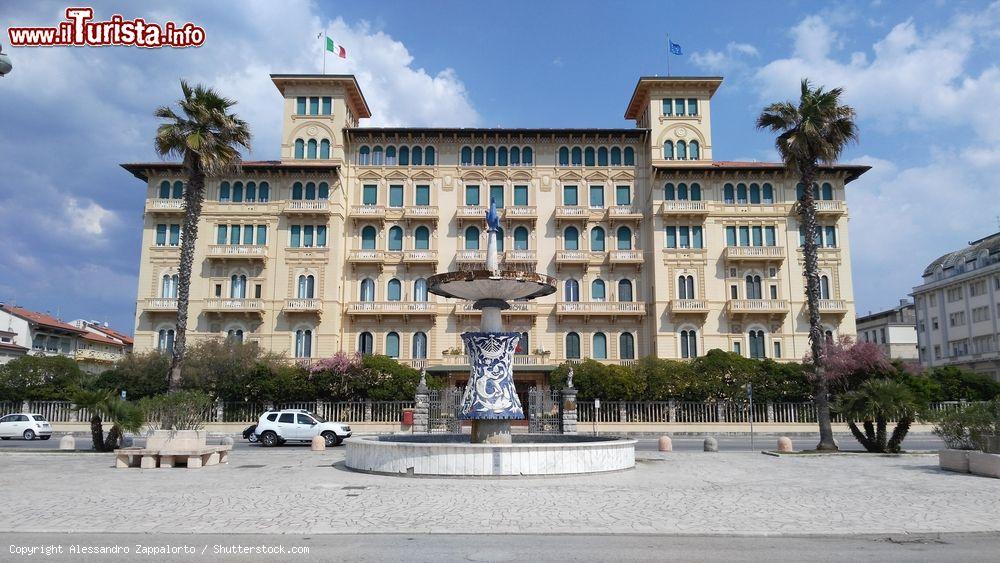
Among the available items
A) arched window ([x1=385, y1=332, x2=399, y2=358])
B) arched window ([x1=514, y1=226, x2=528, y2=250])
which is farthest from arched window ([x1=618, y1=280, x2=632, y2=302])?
arched window ([x1=385, y1=332, x2=399, y2=358])

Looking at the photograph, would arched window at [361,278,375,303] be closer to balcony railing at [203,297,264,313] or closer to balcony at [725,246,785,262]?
balcony railing at [203,297,264,313]

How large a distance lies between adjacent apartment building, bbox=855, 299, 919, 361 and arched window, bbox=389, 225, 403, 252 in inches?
2058

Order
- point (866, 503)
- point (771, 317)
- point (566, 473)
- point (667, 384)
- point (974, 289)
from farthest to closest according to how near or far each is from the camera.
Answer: point (974, 289) < point (771, 317) < point (667, 384) < point (566, 473) < point (866, 503)

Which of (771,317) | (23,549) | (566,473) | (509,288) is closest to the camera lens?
(23,549)

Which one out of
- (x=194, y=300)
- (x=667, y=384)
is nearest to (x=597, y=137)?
(x=667, y=384)

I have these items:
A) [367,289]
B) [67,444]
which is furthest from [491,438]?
[367,289]

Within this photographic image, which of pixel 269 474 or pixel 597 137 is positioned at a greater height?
pixel 597 137

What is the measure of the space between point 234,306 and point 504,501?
121 ft

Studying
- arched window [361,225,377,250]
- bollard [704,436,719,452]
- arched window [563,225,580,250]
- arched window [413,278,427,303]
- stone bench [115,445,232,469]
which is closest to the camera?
stone bench [115,445,232,469]

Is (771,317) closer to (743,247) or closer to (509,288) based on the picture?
(743,247)

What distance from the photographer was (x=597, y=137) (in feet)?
157

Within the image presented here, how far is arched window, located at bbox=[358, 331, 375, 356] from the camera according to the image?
4628 cm

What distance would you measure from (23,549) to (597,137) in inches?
1716

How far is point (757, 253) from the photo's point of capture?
45844mm
